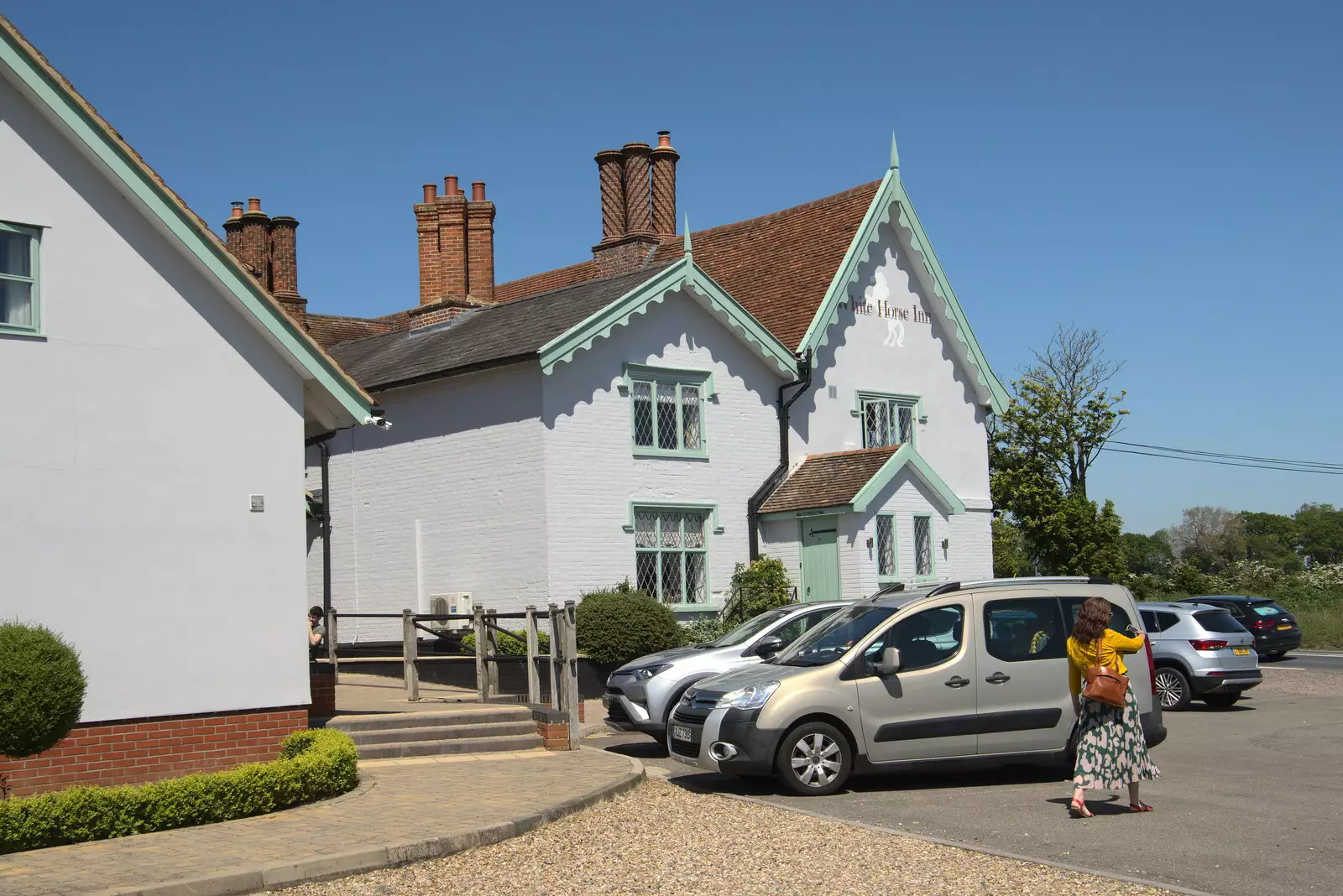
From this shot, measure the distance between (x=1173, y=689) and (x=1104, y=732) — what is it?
33.2 feet

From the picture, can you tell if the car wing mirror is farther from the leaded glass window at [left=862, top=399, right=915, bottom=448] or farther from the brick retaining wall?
the leaded glass window at [left=862, top=399, right=915, bottom=448]

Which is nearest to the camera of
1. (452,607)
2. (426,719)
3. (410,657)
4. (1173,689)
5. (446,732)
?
(446,732)

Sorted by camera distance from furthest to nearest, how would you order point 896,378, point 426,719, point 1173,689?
point 896,378, point 1173,689, point 426,719

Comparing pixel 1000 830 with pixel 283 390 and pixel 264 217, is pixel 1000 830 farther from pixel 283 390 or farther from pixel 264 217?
pixel 264 217

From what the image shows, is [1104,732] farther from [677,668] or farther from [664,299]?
[664,299]

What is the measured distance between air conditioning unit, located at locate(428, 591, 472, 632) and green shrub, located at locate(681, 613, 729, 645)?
357cm

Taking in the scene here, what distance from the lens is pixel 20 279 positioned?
1227 centimetres

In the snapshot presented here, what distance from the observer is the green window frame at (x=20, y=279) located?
12211 millimetres

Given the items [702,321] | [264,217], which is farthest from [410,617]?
[264,217]

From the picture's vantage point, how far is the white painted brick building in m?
22.6

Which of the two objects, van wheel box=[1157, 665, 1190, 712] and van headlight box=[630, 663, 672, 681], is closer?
van headlight box=[630, 663, 672, 681]

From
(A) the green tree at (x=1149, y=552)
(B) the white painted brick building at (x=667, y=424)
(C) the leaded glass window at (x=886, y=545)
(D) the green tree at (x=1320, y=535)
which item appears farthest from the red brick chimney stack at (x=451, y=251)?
(D) the green tree at (x=1320, y=535)

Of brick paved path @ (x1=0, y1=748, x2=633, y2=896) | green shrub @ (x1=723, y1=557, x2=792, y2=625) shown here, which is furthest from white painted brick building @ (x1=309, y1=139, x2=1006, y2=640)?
brick paved path @ (x1=0, y1=748, x2=633, y2=896)

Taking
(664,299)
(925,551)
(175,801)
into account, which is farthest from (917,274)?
(175,801)
